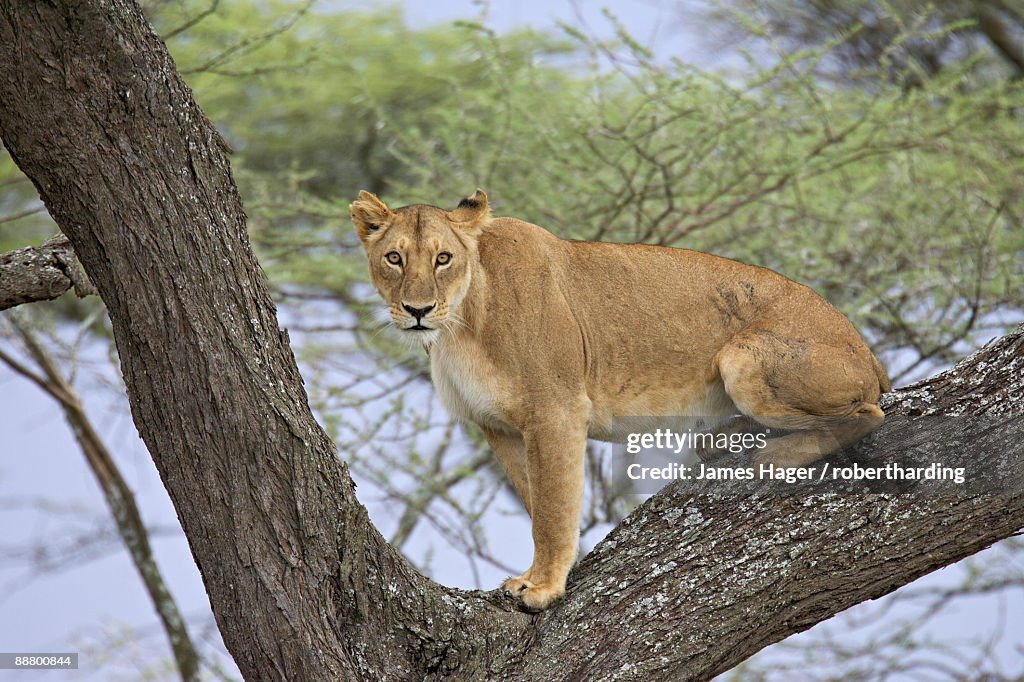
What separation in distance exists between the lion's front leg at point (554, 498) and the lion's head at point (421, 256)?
1.91 feet

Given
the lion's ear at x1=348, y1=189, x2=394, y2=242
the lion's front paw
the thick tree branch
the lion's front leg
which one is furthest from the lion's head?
the thick tree branch

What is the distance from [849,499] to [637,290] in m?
1.20

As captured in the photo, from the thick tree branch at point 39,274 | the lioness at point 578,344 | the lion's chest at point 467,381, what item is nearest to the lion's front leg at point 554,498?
the lioness at point 578,344

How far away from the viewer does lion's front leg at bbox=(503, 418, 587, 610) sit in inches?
183

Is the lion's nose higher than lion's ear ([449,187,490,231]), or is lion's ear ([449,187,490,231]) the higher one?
lion's ear ([449,187,490,231])

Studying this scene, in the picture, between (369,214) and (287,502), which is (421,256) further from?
(287,502)

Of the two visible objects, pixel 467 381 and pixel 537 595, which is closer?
pixel 537 595

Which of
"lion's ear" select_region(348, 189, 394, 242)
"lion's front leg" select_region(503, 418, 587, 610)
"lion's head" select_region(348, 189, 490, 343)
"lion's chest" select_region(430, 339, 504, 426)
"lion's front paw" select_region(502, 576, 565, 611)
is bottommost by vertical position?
"lion's front paw" select_region(502, 576, 565, 611)

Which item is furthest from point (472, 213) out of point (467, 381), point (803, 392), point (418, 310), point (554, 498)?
point (803, 392)

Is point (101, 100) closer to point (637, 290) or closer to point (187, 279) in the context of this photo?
point (187, 279)

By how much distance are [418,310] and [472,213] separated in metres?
0.53

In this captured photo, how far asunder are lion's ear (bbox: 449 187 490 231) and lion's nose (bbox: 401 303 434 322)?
0.45m

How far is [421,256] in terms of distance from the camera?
15.2ft

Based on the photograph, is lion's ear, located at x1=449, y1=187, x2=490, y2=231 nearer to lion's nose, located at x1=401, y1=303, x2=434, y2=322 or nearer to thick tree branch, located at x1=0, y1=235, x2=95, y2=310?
lion's nose, located at x1=401, y1=303, x2=434, y2=322
